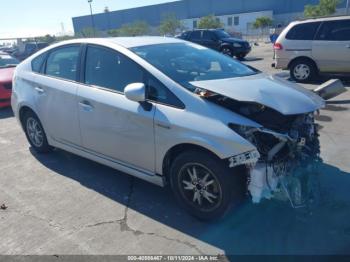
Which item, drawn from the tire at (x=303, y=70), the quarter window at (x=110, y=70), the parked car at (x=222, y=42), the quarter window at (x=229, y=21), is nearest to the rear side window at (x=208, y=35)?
the parked car at (x=222, y=42)

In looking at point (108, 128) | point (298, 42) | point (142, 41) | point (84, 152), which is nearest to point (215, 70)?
point (142, 41)

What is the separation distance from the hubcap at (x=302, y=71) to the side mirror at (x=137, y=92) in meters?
7.94

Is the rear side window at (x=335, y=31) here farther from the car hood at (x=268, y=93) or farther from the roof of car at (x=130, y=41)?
the car hood at (x=268, y=93)

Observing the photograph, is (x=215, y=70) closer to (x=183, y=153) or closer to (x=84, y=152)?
(x=183, y=153)

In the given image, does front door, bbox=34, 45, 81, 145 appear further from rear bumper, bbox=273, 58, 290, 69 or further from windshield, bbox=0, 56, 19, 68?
rear bumper, bbox=273, 58, 290, 69

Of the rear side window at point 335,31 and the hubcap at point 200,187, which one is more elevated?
the rear side window at point 335,31

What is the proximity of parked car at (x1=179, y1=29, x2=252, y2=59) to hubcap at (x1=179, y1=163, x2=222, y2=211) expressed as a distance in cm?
1665

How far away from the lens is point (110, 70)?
3.96 m

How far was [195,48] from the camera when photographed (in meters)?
4.55

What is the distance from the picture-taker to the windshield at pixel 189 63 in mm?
3650

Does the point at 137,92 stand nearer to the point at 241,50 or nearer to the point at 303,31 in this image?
the point at 303,31

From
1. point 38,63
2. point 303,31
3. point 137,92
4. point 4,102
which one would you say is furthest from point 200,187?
point 303,31

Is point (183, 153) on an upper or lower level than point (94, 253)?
upper

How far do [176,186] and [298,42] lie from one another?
8.05 metres
